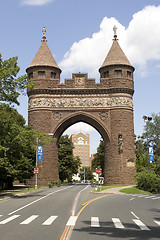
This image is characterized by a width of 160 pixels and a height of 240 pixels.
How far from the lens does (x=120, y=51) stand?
1889 inches

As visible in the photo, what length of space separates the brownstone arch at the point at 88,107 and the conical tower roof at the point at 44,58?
15 centimetres

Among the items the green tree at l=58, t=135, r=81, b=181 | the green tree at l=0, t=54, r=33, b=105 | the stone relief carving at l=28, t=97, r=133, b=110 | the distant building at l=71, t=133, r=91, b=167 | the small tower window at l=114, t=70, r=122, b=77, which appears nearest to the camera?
the green tree at l=0, t=54, r=33, b=105

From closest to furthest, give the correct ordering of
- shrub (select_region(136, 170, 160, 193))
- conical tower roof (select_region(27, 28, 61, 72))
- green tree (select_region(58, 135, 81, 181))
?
shrub (select_region(136, 170, 160, 193)) → conical tower roof (select_region(27, 28, 61, 72)) → green tree (select_region(58, 135, 81, 181))

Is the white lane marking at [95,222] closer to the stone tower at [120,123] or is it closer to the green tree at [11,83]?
the green tree at [11,83]

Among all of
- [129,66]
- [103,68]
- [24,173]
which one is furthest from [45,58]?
[24,173]

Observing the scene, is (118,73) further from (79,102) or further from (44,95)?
(44,95)

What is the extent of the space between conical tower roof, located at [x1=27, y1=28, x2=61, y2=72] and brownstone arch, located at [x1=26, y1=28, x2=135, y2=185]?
0.15 metres

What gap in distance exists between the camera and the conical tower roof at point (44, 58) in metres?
46.5

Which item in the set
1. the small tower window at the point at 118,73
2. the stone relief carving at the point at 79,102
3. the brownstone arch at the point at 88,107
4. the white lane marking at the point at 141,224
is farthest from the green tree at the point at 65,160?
the white lane marking at the point at 141,224

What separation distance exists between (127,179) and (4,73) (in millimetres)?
25669

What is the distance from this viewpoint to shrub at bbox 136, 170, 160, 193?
36.4 m

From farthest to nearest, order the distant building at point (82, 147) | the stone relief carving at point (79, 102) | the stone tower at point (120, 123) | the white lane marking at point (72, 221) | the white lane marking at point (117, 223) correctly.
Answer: the distant building at point (82, 147)
the stone relief carving at point (79, 102)
the stone tower at point (120, 123)
the white lane marking at point (72, 221)
the white lane marking at point (117, 223)

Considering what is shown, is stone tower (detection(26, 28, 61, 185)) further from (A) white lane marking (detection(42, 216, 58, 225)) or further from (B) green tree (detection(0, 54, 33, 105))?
(A) white lane marking (detection(42, 216, 58, 225))

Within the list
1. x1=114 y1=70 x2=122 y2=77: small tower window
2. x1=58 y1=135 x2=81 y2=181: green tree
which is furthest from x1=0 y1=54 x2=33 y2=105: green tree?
x1=58 y1=135 x2=81 y2=181: green tree
